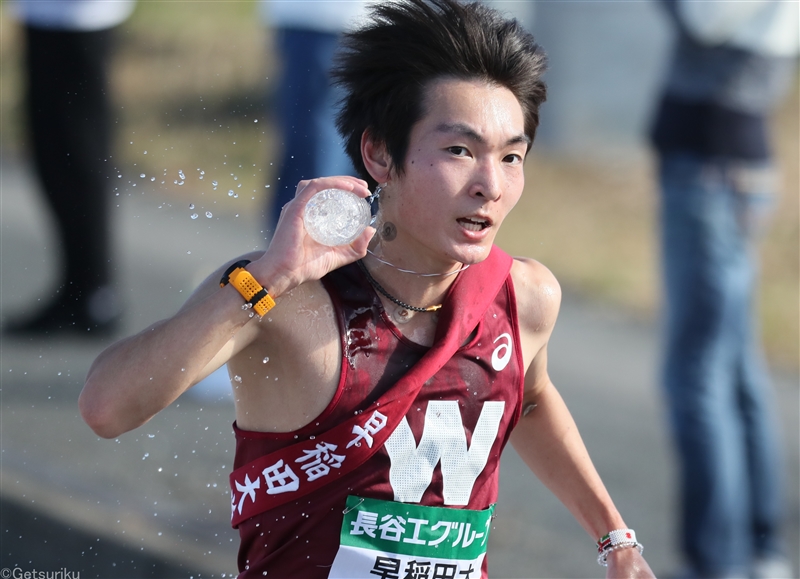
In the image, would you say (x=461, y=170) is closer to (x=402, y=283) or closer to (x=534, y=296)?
(x=402, y=283)

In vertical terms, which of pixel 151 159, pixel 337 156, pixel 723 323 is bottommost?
pixel 723 323

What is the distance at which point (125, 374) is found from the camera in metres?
1.75

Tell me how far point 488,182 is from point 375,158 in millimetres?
272

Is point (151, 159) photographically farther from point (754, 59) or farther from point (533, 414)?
point (533, 414)

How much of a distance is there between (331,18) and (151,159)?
6.18m

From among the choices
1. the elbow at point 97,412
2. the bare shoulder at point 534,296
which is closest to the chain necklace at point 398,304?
the bare shoulder at point 534,296

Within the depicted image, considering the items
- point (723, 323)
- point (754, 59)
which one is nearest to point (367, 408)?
point (723, 323)

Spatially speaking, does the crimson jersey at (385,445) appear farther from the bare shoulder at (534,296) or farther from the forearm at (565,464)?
Answer: the forearm at (565,464)

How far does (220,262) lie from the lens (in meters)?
6.20

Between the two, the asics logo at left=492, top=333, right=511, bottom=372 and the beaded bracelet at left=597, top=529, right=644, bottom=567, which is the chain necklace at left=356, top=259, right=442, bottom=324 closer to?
the asics logo at left=492, top=333, right=511, bottom=372

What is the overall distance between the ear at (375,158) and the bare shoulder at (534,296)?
→ 1.24 feet

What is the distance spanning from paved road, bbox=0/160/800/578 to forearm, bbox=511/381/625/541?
149 cm

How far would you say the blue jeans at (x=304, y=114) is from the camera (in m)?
3.56

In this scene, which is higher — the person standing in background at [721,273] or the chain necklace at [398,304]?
the person standing in background at [721,273]
